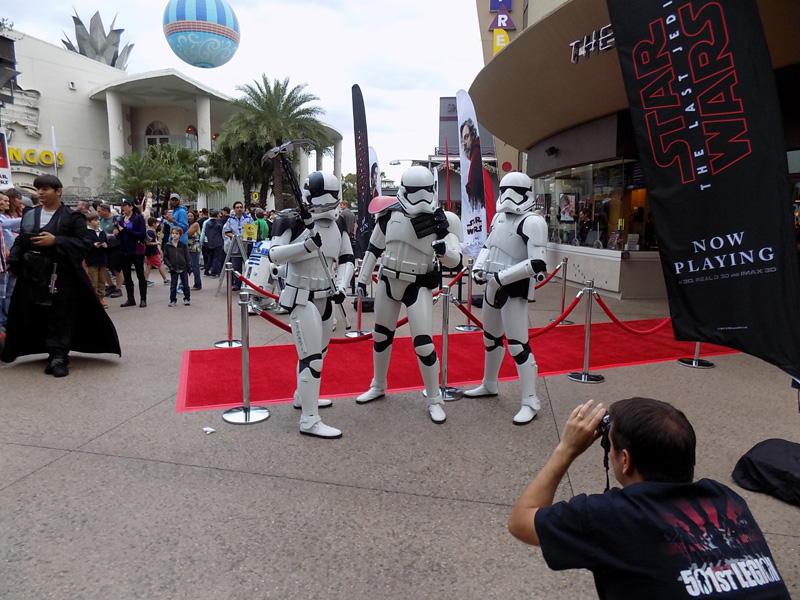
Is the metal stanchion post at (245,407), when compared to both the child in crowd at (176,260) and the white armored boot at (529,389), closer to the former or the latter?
the white armored boot at (529,389)

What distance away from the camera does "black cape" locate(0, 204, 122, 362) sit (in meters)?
5.41

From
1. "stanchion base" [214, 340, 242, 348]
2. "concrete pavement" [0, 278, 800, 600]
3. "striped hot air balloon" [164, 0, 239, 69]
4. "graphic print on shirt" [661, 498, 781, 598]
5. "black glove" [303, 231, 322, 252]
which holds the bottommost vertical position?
"concrete pavement" [0, 278, 800, 600]

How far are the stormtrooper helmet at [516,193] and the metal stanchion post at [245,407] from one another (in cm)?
231

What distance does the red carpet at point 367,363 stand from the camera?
519 cm

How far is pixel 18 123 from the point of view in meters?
34.2

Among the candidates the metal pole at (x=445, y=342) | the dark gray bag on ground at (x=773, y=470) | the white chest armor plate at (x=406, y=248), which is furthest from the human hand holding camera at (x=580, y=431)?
the metal pole at (x=445, y=342)

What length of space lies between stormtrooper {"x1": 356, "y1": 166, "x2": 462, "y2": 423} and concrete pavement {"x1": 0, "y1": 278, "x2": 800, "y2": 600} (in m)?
0.62

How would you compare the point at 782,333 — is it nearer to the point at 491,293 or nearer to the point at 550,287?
the point at 491,293

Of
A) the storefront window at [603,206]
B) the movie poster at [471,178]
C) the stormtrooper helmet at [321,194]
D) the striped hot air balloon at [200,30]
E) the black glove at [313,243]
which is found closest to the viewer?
the black glove at [313,243]

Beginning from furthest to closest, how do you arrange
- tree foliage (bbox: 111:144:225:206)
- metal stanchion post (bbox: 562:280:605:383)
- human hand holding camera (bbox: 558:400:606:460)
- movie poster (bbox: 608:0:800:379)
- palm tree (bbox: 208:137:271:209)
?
palm tree (bbox: 208:137:271:209), tree foliage (bbox: 111:144:225:206), metal stanchion post (bbox: 562:280:605:383), movie poster (bbox: 608:0:800:379), human hand holding camera (bbox: 558:400:606:460)

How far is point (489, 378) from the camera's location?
509cm

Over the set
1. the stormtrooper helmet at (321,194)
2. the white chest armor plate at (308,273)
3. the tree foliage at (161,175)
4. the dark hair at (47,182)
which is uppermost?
the tree foliage at (161,175)

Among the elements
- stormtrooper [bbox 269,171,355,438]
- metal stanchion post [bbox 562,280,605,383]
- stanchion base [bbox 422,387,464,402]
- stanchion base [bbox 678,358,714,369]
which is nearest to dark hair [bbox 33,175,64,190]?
stormtrooper [bbox 269,171,355,438]

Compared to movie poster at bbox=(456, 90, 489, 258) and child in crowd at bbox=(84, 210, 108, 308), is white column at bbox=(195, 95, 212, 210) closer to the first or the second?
child in crowd at bbox=(84, 210, 108, 308)
